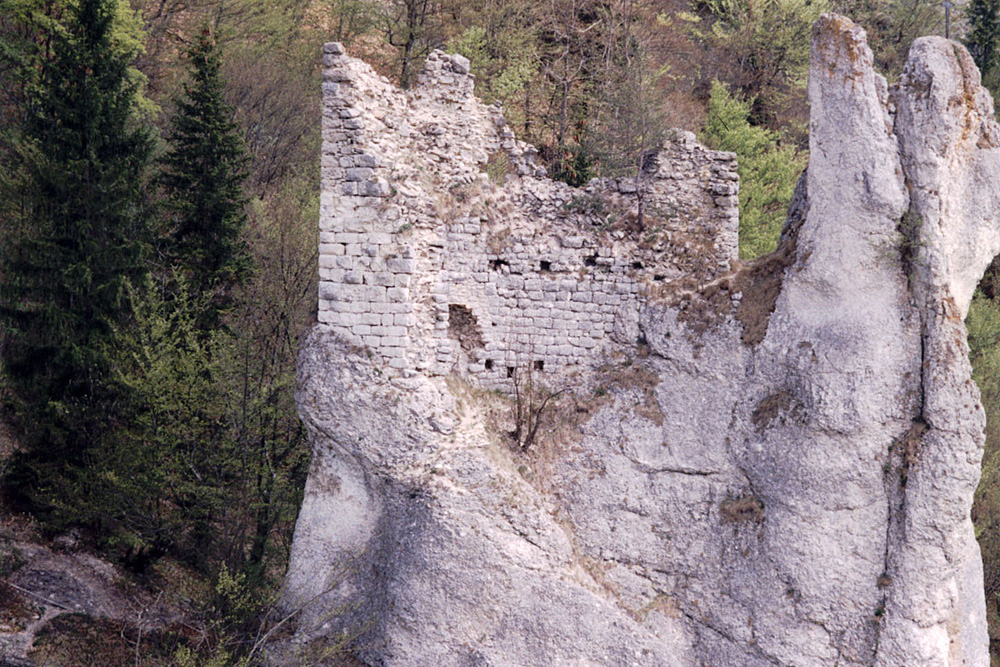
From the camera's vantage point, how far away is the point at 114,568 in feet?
Result: 51.4

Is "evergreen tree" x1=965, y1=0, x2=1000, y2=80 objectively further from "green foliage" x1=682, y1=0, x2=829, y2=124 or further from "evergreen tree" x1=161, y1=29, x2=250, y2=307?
"evergreen tree" x1=161, y1=29, x2=250, y2=307

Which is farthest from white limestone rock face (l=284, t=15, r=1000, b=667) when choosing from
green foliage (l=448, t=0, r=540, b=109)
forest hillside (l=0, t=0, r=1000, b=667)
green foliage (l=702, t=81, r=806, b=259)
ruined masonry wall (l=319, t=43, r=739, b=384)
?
green foliage (l=448, t=0, r=540, b=109)

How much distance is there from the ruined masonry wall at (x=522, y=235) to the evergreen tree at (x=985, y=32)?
20641mm

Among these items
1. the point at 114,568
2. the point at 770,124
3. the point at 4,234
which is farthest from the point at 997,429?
the point at 4,234

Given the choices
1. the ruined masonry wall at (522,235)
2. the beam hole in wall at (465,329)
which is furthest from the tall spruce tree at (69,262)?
the beam hole in wall at (465,329)

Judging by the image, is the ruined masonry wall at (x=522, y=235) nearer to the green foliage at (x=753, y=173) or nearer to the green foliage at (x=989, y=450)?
the green foliage at (x=753, y=173)

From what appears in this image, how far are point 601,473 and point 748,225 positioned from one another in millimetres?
10354

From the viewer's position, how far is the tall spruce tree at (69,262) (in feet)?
52.6

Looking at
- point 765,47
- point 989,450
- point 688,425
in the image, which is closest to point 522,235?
point 688,425

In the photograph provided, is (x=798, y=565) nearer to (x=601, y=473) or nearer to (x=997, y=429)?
(x=601, y=473)

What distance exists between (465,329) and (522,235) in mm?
1427

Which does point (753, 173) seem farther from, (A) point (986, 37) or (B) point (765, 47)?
(A) point (986, 37)

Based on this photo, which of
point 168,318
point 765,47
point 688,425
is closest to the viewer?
point 688,425

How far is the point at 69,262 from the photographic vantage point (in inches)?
635
